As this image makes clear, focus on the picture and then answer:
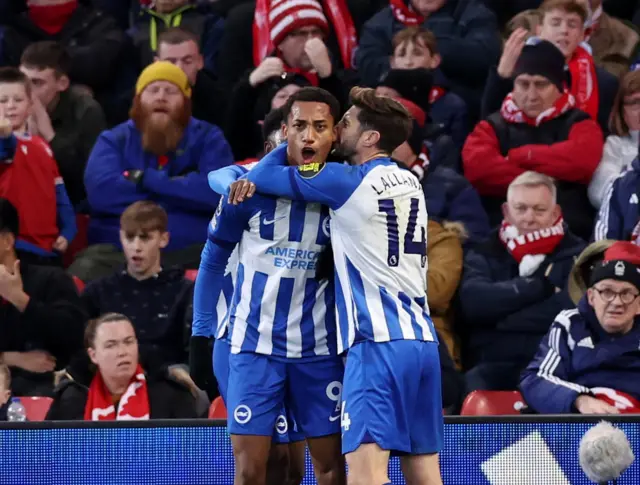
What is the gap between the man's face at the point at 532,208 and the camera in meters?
8.23

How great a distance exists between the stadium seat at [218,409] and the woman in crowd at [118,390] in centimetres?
13

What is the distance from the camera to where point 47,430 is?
6.70 m

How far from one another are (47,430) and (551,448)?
209 cm

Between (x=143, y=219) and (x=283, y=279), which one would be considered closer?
(x=283, y=279)

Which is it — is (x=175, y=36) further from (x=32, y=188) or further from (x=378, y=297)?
(x=378, y=297)

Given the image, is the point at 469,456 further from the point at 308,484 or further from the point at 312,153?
the point at 312,153

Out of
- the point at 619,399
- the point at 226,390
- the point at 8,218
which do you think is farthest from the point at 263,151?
the point at 226,390

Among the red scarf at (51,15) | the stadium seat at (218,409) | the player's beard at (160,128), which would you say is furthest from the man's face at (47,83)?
the stadium seat at (218,409)

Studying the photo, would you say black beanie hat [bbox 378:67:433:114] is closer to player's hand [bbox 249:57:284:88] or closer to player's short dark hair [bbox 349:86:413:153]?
player's hand [bbox 249:57:284:88]

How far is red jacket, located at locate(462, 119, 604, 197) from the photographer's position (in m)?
8.84

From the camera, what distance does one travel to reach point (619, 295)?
291 inches

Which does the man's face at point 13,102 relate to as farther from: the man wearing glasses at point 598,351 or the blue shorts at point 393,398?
the blue shorts at point 393,398

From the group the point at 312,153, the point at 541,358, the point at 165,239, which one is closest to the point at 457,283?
the point at 541,358

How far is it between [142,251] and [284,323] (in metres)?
2.57
